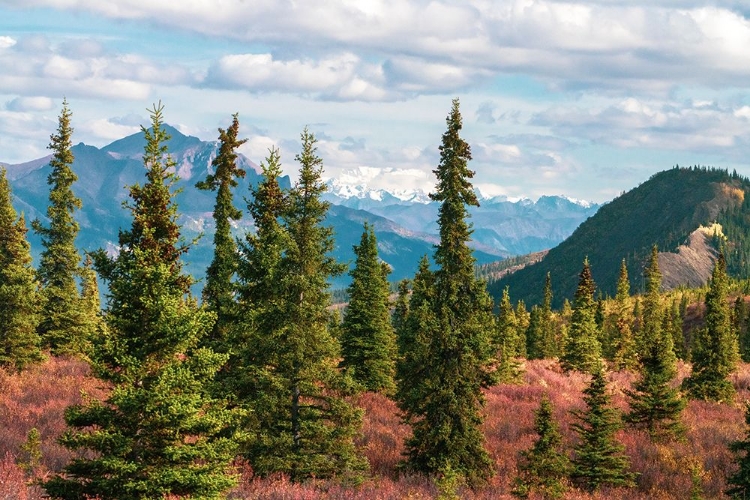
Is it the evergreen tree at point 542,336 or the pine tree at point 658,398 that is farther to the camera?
the evergreen tree at point 542,336

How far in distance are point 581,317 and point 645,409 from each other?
27.1m

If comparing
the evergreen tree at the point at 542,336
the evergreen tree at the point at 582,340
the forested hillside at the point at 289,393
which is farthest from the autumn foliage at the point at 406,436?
the evergreen tree at the point at 542,336

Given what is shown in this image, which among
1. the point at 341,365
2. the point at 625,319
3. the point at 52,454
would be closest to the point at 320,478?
the point at 52,454

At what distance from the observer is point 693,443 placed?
25.8 m

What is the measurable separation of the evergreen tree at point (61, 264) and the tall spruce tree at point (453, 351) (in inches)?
1087

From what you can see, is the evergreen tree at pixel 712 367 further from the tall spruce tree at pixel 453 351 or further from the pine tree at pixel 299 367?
the pine tree at pixel 299 367

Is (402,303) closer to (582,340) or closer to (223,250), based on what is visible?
(582,340)

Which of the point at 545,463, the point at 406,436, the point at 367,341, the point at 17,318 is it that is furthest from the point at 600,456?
the point at 17,318

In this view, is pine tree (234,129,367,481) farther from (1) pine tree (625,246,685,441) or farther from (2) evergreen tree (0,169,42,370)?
(2) evergreen tree (0,169,42,370)

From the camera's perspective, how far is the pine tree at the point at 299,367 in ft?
57.7

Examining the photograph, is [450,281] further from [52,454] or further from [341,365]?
[341,365]

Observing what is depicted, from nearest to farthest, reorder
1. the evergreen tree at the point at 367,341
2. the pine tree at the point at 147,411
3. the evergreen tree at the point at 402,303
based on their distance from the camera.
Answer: the pine tree at the point at 147,411 → the evergreen tree at the point at 367,341 → the evergreen tree at the point at 402,303

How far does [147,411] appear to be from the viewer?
10.4 meters

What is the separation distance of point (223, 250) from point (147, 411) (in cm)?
1706
